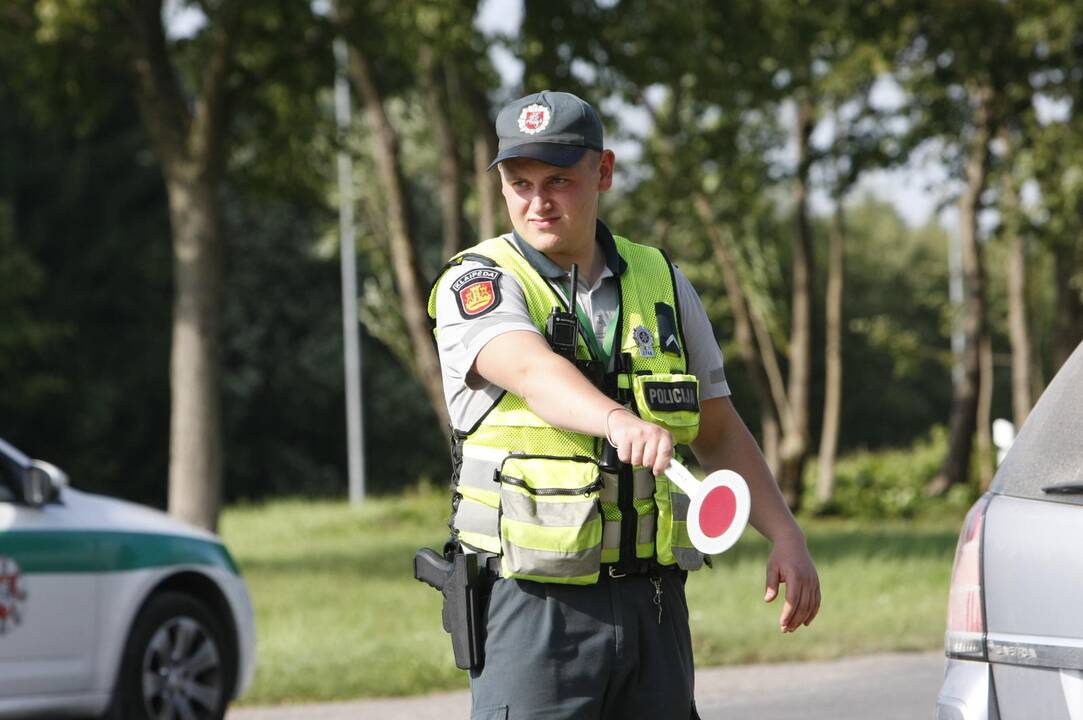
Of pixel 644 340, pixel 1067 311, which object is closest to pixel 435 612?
pixel 644 340

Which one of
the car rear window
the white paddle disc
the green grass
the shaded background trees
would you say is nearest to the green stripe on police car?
the green grass

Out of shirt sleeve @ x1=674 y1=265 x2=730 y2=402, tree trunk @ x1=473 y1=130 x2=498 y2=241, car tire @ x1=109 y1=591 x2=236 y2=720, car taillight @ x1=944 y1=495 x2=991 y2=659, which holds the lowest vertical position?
car tire @ x1=109 y1=591 x2=236 y2=720

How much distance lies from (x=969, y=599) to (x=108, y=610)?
181 inches

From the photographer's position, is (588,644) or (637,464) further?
(588,644)

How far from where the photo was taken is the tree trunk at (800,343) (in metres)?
26.5

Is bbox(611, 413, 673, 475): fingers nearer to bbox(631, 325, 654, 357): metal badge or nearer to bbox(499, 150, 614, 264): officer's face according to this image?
bbox(631, 325, 654, 357): metal badge

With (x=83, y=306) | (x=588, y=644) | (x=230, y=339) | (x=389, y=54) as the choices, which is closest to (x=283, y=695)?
(x=588, y=644)

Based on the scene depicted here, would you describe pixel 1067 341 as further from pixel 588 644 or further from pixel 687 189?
pixel 588 644

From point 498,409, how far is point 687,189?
72.5ft

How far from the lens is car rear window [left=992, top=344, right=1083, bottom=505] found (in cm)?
391

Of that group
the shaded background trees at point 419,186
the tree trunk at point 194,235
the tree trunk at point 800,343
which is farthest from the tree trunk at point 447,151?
the tree trunk at point 800,343

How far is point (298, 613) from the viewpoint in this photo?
13.7 meters

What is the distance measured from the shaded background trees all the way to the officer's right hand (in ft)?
37.4

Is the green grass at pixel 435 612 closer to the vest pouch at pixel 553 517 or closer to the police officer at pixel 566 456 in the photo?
the police officer at pixel 566 456
